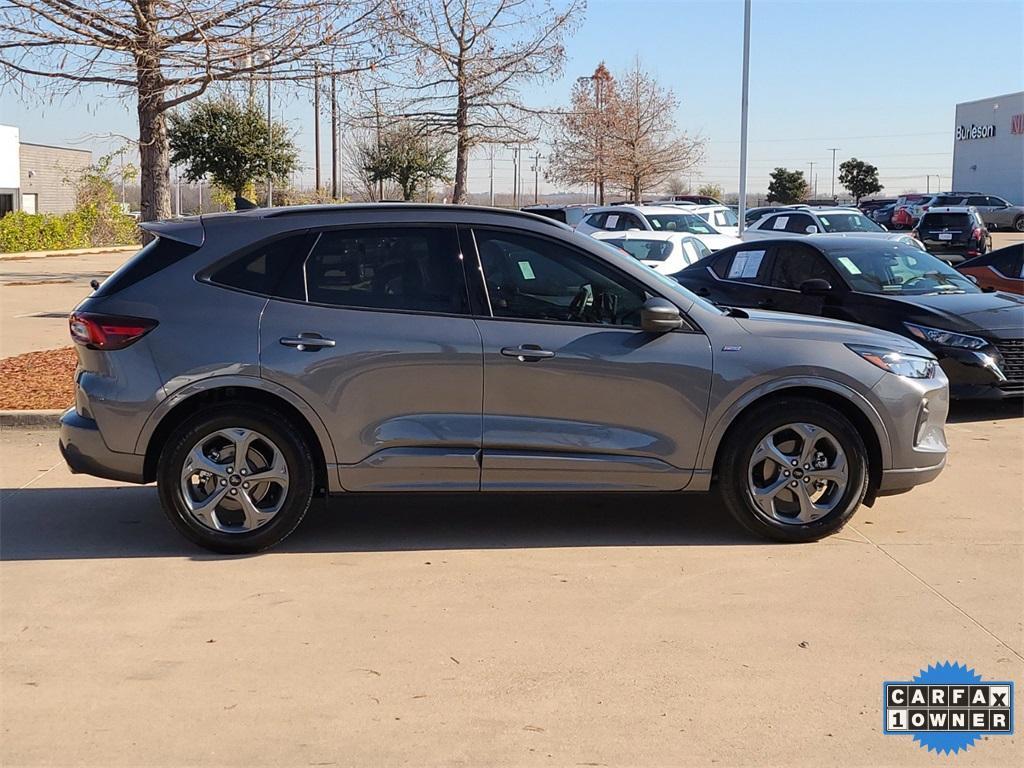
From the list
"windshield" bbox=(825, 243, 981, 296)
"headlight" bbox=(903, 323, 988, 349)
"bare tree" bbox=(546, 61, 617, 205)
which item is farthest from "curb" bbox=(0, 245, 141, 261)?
"headlight" bbox=(903, 323, 988, 349)

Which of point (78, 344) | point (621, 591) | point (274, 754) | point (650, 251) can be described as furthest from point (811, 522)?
point (650, 251)

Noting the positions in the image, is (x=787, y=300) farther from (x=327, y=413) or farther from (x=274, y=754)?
(x=274, y=754)

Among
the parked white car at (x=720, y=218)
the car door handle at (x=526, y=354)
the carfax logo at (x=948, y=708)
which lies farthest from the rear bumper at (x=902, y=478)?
the parked white car at (x=720, y=218)

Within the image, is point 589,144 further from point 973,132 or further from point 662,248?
point 973,132

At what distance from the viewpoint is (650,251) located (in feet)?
54.7

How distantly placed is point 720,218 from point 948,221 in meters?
6.27

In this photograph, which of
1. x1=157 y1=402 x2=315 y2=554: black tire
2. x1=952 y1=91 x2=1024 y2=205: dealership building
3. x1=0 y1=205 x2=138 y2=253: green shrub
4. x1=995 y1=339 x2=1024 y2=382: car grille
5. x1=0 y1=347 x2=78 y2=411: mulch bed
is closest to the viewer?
x1=157 y1=402 x2=315 y2=554: black tire

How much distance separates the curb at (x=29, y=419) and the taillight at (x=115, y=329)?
11.3 feet

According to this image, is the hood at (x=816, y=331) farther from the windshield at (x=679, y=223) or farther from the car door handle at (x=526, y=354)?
the windshield at (x=679, y=223)

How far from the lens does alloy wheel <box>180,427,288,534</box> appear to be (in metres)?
5.68

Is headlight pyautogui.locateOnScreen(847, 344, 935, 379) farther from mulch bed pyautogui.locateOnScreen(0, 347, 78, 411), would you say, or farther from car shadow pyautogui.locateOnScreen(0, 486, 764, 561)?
mulch bed pyautogui.locateOnScreen(0, 347, 78, 411)

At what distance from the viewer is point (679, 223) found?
75.5 ft

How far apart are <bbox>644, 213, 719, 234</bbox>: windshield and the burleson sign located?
158 feet

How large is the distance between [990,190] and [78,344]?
6666cm
